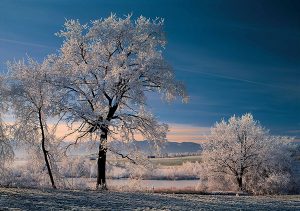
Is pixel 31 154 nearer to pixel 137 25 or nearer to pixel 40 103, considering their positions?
pixel 40 103

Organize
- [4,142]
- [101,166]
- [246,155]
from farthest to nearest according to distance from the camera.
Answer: [246,155] → [101,166] → [4,142]

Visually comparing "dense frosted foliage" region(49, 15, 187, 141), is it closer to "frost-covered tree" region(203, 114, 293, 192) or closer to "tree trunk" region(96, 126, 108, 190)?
"tree trunk" region(96, 126, 108, 190)

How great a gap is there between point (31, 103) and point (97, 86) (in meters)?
6.32

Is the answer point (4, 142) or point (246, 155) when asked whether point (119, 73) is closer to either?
point (4, 142)

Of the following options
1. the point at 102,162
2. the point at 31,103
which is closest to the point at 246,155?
the point at 102,162

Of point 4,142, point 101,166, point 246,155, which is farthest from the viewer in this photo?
point 246,155

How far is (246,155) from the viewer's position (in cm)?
6969

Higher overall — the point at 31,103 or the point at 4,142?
the point at 31,103

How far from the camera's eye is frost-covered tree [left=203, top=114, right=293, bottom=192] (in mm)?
69312

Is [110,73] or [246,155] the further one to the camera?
[246,155]

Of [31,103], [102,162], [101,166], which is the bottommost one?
[101,166]

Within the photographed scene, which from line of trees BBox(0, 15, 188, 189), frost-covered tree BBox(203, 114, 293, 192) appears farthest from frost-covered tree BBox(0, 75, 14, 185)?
frost-covered tree BBox(203, 114, 293, 192)

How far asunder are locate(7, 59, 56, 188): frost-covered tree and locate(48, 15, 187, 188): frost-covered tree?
4.64ft

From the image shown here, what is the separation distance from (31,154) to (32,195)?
17.3 m
